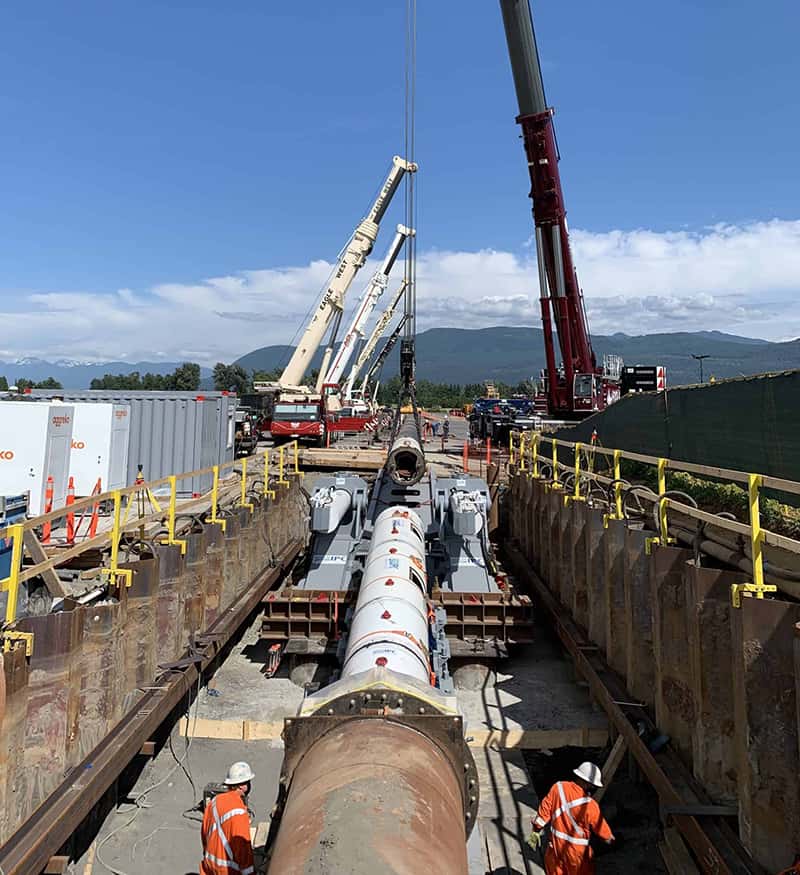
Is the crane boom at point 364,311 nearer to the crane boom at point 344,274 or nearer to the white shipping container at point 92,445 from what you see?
the crane boom at point 344,274

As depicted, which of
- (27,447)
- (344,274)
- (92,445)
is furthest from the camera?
(344,274)

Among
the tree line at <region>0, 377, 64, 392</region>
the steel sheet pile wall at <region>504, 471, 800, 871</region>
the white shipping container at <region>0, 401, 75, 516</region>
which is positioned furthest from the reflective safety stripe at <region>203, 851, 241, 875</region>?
Result: the tree line at <region>0, 377, 64, 392</region>

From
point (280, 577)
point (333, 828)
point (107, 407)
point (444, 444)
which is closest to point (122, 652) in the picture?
point (333, 828)

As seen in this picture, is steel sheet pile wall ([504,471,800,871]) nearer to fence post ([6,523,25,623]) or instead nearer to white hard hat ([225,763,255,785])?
white hard hat ([225,763,255,785])

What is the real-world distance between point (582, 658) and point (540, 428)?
1547cm

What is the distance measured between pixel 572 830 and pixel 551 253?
62.2 feet

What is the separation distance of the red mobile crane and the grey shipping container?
37.2ft

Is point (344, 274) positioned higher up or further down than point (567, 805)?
higher up

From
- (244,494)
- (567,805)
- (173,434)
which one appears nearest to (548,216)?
(173,434)

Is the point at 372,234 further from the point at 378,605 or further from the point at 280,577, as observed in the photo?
the point at 378,605

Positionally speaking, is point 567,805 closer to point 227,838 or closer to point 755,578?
point 755,578

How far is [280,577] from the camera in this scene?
12.1 m

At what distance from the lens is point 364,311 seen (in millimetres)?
36062

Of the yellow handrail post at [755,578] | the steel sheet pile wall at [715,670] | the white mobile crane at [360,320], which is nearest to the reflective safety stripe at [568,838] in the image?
the steel sheet pile wall at [715,670]
